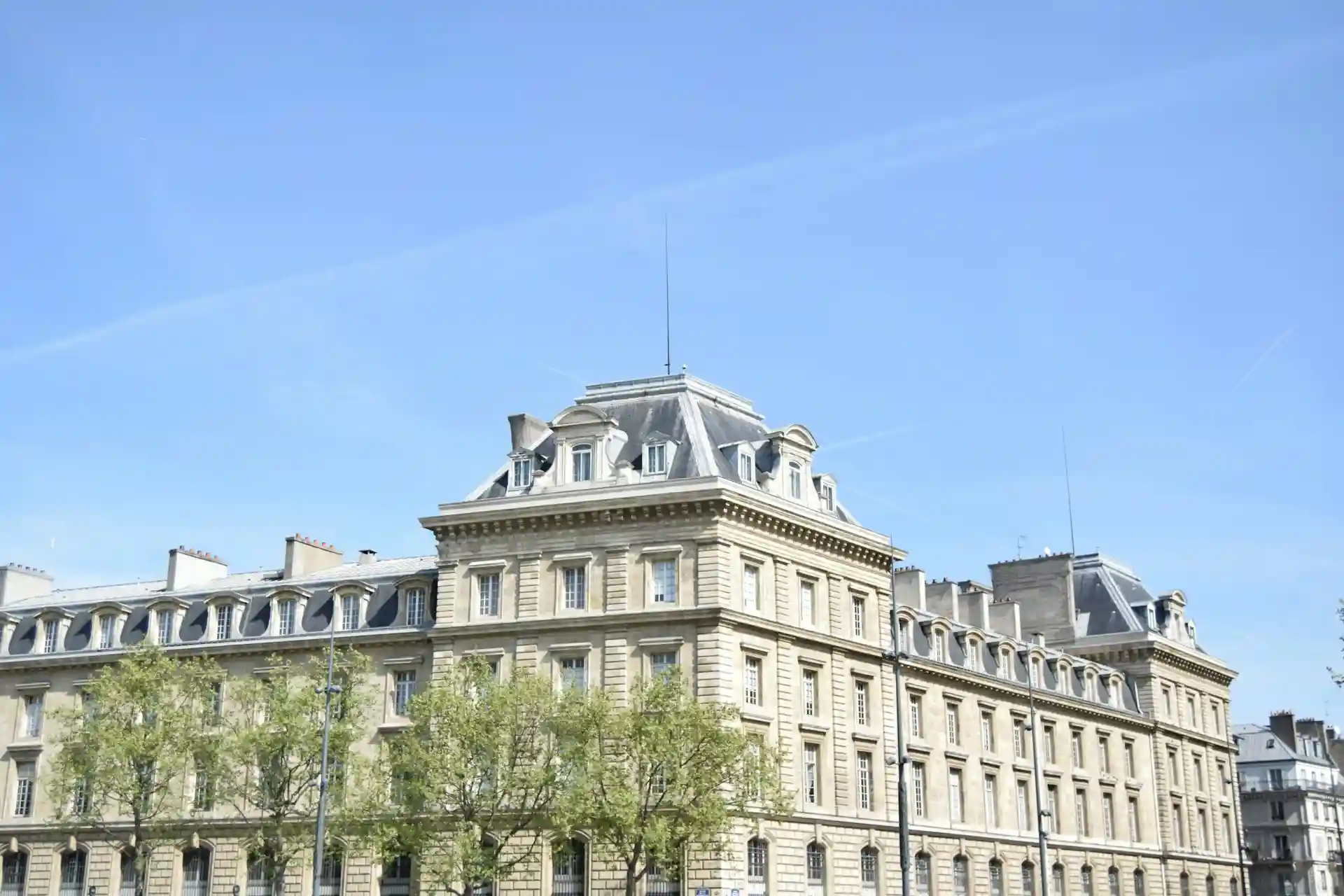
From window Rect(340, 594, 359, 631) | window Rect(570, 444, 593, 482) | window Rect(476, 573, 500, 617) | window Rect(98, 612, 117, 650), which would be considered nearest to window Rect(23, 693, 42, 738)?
window Rect(98, 612, 117, 650)

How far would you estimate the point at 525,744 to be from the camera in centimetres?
5438

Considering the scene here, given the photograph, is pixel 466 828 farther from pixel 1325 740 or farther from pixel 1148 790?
pixel 1325 740

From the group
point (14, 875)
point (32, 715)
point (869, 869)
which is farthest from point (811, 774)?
point (32, 715)

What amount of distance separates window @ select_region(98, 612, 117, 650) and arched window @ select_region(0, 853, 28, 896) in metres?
9.29

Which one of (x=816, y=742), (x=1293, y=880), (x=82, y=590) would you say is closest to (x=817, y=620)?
(x=816, y=742)

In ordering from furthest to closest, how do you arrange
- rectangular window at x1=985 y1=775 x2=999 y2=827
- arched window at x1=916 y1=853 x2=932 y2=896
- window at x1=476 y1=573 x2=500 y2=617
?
1. rectangular window at x1=985 y1=775 x2=999 y2=827
2. arched window at x1=916 y1=853 x2=932 y2=896
3. window at x1=476 y1=573 x2=500 y2=617

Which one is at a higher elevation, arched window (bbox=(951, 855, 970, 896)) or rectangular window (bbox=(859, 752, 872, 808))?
rectangular window (bbox=(859, 752, 872, 808))

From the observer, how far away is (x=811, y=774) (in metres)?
61.2

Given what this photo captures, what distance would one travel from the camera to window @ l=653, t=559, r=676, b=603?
58.8 meters

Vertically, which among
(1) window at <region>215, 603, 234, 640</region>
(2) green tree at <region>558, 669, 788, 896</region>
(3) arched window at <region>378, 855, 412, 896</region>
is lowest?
(3) arched window at <region>378, 855, 412, 896</region>

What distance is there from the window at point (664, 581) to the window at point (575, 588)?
2.63 meters

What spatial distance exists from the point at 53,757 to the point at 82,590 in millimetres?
15508

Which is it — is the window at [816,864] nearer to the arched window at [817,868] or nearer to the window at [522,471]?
the arched window at [817,868]

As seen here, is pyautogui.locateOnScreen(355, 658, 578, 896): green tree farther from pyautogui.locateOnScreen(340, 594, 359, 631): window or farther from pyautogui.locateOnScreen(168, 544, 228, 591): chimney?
pyautogui.locateOnScreen(168, 544, 228, 591): chimney
